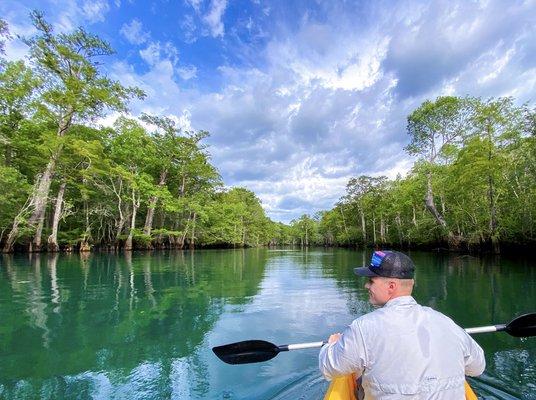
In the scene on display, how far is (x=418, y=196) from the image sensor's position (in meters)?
34.5

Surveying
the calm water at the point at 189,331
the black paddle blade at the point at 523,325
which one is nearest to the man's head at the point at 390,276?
the black paddle blade at the point at 523,325

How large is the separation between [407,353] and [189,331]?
5438mm

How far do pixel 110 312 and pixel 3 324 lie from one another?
76.5 inches

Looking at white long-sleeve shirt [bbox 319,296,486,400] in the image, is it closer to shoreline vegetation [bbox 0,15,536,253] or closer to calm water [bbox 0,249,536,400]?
calm water [bbox 0,249,536,400]

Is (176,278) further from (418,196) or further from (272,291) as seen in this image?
(418,196)

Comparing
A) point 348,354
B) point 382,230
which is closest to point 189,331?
point 348,354

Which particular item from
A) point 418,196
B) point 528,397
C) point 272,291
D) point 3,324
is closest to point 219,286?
point 272,291

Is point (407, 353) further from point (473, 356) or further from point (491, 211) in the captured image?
point (491, 211)

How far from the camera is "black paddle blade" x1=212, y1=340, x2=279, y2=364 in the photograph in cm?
339

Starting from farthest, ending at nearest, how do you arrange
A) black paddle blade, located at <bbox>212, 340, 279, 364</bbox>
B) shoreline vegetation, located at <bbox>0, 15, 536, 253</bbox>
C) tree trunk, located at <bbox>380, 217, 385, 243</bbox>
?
tree trunk, located at <bbox>380, 217, 385, 243</bbox> < shoreline vegetation, located at <bbox>0, 15, 536, 253</bbox> < black paddle blade, located at <bbox>212, 340, 279, 364</bbox>

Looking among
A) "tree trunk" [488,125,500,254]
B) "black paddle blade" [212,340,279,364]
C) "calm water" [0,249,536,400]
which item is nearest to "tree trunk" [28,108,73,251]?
"calm water" [0,249,536,400]

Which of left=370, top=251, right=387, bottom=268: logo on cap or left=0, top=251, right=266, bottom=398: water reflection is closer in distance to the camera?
left=370, top=251, right=387, bottom=268: logo on cap

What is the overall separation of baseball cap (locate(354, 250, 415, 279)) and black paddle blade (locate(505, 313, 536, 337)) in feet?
7.45

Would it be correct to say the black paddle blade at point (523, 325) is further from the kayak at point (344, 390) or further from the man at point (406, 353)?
the man at point (406, 353)
